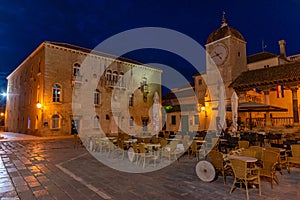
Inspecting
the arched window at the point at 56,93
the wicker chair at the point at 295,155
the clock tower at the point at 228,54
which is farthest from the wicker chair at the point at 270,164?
the arched window at the point at 56,93

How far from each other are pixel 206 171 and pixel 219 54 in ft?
60.5

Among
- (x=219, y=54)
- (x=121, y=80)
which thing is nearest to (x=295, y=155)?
(x=219, y=54)

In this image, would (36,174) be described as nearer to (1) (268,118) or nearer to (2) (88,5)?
(1) (268,118)

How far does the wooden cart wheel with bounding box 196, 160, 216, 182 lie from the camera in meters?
5.23

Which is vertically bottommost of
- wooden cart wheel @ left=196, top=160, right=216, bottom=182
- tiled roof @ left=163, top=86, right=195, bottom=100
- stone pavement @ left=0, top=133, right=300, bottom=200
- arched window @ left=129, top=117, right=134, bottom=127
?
stone pavement @ left=0, top=133, right=300, bottom=200

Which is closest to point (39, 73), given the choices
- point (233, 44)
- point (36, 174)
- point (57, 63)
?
point (57, 63)

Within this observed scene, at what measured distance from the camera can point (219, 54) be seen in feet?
71.2

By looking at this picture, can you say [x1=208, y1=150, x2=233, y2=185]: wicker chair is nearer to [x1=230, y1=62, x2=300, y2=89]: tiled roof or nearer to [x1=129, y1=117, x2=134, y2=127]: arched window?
[x1=230, y1=62, x2=300, y2=89]: tiled roof

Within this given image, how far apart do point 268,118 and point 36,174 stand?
14.5 metres

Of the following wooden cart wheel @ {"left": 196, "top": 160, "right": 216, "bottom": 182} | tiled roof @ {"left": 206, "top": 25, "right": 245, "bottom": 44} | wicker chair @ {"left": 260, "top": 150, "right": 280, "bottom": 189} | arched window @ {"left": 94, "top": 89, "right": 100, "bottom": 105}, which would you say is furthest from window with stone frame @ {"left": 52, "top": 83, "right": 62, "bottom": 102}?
wicker chair @ {"left": 260, "top": 150, "right": 280, "bottom": 189}

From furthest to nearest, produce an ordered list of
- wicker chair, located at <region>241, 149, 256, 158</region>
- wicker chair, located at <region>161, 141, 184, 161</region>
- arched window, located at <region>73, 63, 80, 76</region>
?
arched window, located at <region>73, 63, 80, 76</region> → wicker chair, located at <region>161, 141, 184, 161</region> → wicker chair, located at <region>241, 149, 256, 158</region>

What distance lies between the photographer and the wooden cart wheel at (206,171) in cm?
523

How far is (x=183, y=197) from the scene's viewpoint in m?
4.29

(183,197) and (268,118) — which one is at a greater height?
(268,118)
